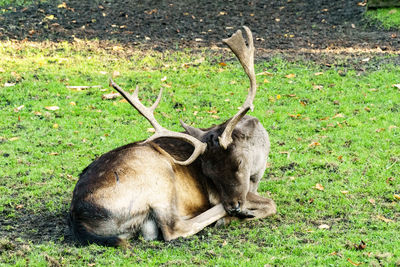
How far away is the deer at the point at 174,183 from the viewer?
18.2 ft

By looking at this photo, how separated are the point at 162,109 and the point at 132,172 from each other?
4570 millimetres

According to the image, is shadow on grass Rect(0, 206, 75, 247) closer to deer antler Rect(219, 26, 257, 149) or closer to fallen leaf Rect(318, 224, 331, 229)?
deer antler Rect(219, 26, 257, 149)

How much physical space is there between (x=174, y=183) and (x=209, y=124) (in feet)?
12.2

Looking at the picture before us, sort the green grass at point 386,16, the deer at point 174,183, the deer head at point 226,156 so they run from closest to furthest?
the deer at point 174,183, the deer head at point 226,156, the green grass at point 386,16

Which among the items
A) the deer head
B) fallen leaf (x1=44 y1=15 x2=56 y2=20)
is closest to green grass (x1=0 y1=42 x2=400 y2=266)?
the deer head

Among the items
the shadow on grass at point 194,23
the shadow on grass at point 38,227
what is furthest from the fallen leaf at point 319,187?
the shadow on grass at point 194,23

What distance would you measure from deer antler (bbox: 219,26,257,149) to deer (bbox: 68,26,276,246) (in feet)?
0.04

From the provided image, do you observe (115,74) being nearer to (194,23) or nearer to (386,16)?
(194,23)

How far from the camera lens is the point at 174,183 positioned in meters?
6.08

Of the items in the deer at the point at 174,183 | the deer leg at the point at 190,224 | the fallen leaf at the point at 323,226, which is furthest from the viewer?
the fallen leaf at the point at 323,226

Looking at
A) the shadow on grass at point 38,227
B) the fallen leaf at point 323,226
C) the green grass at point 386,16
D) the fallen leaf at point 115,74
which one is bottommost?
the fallen leaf at point 115,74

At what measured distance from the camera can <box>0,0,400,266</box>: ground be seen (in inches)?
232

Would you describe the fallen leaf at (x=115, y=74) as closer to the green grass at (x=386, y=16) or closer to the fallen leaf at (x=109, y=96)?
the fallen leaf at (x=109, y=96)

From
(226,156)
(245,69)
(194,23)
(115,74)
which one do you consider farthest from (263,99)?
(194,23)
